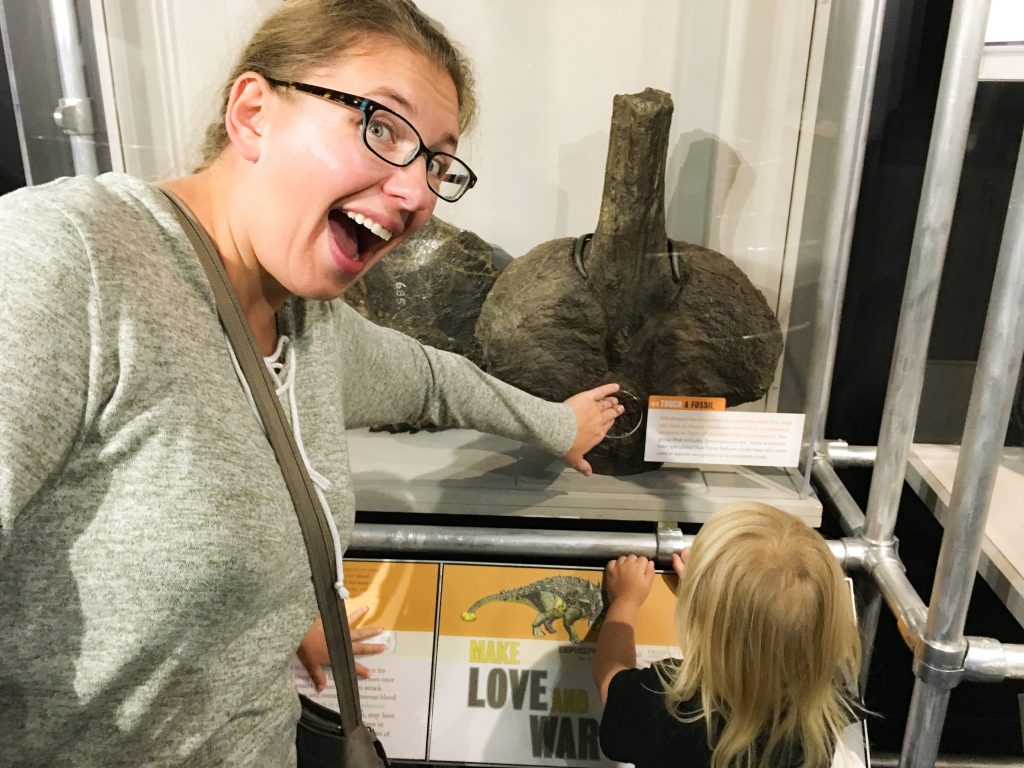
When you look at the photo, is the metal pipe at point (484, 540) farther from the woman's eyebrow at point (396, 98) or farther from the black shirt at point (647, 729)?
the woman's eyebrow at point (396, 98)

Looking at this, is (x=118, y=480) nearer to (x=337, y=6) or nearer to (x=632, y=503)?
(x=337, y=6)

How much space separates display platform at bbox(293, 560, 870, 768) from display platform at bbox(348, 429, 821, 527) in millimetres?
164

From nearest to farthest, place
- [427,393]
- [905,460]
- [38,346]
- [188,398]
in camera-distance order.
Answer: [38,346] < [188,398] < [427,393] < [905,460]

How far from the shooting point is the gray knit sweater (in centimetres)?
55

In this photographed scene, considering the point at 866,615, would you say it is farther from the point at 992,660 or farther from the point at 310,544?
the point at 310,544

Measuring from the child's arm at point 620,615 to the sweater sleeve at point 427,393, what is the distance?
0.67ft

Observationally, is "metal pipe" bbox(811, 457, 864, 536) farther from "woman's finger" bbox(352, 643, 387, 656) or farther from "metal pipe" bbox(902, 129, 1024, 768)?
"woman's finger" bbox(352, 643, 387, 656)

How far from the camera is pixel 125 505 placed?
625mm

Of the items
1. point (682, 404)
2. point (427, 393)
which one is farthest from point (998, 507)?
point (427, 393)

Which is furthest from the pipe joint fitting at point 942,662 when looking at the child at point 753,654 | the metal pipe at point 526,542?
the metal pipe at point 526,542

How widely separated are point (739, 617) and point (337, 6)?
767mm

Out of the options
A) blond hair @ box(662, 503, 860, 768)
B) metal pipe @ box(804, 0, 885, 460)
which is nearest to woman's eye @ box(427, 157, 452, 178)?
blond hair @ box(662, 503, 860, 768)

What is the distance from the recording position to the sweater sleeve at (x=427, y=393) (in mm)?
1041

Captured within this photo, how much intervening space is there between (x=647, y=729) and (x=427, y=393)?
0.53 meters
